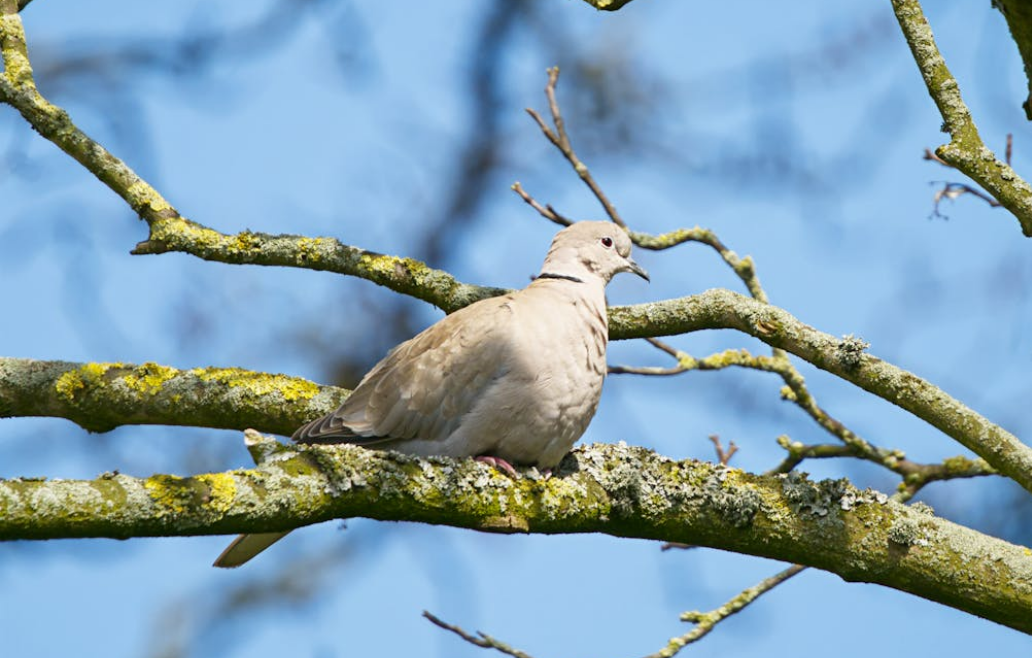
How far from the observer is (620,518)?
3111mm

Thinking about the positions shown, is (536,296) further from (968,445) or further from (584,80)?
(584,80)

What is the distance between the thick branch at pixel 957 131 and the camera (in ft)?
10.7

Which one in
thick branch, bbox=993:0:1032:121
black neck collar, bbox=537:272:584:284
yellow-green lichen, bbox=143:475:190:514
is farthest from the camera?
black neck collar, bbox=537:272:584:284

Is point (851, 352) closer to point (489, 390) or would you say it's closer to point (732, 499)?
point (732, 499)

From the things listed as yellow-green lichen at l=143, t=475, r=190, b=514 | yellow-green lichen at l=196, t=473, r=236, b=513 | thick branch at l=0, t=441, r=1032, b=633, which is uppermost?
thick branch at l=0, t=441, r=1032, b=633

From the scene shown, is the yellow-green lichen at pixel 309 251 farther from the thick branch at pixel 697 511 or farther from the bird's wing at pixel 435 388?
the thick branch at pixel 697 511

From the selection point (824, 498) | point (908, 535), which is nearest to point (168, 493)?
point (824, 498)

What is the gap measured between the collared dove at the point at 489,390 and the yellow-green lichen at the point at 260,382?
157 millimetres

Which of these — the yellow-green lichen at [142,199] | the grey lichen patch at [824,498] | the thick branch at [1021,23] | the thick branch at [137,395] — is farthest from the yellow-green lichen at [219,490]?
the thick branch at [1021,23]

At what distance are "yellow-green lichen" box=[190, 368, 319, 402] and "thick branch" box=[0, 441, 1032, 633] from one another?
0.97 metres

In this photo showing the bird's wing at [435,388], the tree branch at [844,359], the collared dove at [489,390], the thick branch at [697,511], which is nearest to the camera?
the thick branch at [697,511]

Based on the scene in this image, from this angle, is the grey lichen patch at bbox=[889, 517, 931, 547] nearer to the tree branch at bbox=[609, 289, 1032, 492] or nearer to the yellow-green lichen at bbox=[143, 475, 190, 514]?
the tree branch at bbox=[609, 289, 1032, 492]

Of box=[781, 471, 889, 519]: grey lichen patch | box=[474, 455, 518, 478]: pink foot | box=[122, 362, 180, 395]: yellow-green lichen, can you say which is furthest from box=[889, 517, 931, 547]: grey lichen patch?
box=[122, 362, 180, 395]: yellow-green lichen

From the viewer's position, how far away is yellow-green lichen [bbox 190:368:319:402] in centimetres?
364
